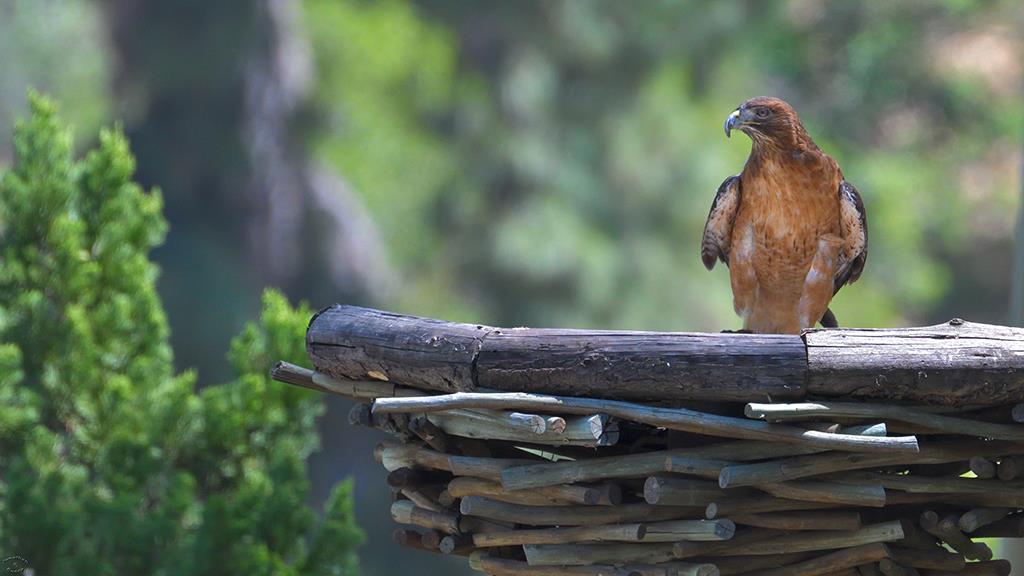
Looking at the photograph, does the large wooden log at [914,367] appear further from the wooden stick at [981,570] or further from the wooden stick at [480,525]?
the wooden stick at [480,525]

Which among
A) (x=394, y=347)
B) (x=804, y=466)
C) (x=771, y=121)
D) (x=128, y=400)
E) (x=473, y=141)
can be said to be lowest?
(x=804, y=466)

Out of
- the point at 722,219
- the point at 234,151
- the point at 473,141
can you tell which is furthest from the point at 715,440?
the point at 473,141

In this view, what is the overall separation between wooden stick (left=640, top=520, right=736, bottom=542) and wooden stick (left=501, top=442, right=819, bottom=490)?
8 cm

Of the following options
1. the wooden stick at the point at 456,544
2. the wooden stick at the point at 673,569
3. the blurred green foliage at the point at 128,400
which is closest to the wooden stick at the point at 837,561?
the wooden stick at the point at 673,569

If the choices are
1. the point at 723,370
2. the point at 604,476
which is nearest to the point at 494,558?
the point at 604,476

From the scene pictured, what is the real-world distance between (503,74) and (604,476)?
28.0ft

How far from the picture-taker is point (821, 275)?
2.40 metres

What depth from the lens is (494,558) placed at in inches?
75.8

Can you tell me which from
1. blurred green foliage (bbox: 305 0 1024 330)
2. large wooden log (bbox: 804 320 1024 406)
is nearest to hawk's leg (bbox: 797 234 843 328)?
large wooden log (bbox: 804 320 1024 406)

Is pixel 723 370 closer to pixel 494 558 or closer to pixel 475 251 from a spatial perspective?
pixel 494 558

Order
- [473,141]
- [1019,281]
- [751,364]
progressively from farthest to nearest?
[473,141], [1019,281], [751,364]

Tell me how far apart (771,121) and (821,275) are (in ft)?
1.02

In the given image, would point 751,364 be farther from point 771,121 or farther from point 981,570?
point 771,121

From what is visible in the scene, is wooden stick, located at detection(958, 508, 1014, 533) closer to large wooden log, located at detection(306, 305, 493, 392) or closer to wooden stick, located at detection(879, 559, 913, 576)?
wooden stick, located at detection(879, 559, 913, 576)
